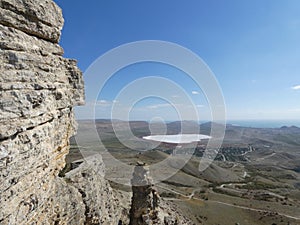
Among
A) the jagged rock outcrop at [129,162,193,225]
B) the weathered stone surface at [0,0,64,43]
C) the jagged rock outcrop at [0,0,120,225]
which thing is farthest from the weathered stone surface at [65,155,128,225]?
the weathered stone surface at [0,0,64,43]

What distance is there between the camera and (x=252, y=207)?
49656 mm

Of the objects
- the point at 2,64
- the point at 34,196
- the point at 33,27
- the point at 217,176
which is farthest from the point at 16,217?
the point at 217,176

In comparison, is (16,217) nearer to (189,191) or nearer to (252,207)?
(252,207)

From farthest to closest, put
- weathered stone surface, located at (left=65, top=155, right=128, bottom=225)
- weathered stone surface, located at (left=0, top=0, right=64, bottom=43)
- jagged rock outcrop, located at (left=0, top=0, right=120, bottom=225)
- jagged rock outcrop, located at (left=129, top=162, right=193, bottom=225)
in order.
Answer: jagged rock outcrop, located at (left=129, top=162, right=193, bottom=225) → weathered stone surface, located at (left=65, top=155, right=128, bottom=225) → weathered stone surface, located at (left=0, top=0, right=64, bottom=43) → jagged rock outcrop, located at (left=0, top=0, right=120, bottom=225)

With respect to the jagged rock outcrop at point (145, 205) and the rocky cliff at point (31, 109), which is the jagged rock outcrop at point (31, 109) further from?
the jagged rock outcrop at point (145, 205)

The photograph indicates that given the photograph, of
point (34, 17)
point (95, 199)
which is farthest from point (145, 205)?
point (34, 17)

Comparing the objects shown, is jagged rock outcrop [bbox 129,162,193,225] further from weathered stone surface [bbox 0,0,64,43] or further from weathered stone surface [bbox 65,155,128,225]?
Result: weathered stone surface [bbox 0,0,64,43]

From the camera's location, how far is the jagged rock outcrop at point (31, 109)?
4.86m

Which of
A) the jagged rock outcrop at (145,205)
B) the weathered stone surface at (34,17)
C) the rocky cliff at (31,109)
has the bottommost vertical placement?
the jagged rock outcrop at (145,205)

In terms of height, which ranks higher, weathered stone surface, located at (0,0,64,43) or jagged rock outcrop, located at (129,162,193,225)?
weathered stone surface, located at (0,0,64,43)

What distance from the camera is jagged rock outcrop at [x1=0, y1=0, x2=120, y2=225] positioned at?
15.9 feet

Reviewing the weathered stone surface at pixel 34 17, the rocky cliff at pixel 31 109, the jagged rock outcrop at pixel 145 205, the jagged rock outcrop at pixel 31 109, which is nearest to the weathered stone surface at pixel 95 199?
the jagged rock outcrop at pixel 145 205

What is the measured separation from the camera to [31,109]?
17.8 feet

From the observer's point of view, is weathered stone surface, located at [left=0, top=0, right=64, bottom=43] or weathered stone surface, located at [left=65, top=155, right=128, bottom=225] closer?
weathered stone surface, located at [left=0, top=0, right=64, bottom=43]
